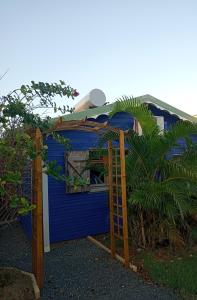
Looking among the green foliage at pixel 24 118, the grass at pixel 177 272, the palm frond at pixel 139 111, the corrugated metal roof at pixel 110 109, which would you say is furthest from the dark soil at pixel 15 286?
the corrugated metal roof at pixel 110 109

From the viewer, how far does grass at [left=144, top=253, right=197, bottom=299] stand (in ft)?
13.5

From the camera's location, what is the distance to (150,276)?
4.62 m

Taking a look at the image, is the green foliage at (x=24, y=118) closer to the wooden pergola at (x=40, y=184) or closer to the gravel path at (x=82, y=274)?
the wooden pergola at (x=40, y=184)

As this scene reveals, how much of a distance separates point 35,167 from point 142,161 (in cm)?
226

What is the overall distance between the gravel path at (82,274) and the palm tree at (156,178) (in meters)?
1.10

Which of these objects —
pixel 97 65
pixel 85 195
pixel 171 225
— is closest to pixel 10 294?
pixel 171 225

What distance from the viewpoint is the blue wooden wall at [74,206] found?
667cm

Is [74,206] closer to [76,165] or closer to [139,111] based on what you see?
[76,165]

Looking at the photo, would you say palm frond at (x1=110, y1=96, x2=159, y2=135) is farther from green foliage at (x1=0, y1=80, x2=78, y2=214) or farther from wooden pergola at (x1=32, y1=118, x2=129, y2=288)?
green foliage at (x1=0, y1=80, x2=78, y2=214)

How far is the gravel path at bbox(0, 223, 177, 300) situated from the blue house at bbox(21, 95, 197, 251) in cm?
37

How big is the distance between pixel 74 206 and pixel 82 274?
89.5 inches

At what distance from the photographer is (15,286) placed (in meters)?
3.61

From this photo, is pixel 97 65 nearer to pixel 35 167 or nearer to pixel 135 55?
pixel 135 55

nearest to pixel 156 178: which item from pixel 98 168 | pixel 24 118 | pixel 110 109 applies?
pixel 98 168
